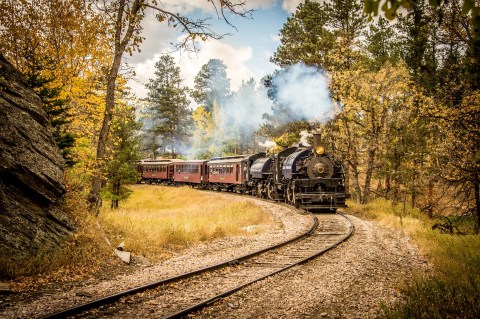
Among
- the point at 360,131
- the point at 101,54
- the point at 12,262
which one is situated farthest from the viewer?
the point at 360,131

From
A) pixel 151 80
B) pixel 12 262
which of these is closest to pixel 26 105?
pixel 12 262

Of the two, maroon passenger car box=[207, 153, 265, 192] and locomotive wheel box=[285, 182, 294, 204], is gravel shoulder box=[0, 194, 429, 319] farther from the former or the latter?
maroon passenger car box=[207, 153, 265, 192]

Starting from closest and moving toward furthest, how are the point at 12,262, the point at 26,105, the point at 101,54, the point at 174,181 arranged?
1. the point at 12,262
2. the point at 26,105
3. the point at 101,54
4. the point at 174,181

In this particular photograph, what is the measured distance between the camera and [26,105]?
28.3 feet

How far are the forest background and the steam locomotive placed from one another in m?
3.60

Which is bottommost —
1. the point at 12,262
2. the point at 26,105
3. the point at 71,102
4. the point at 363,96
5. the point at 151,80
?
the point at 12,262

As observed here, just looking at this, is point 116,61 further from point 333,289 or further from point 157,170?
point 157,170

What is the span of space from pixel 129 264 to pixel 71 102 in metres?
7.44

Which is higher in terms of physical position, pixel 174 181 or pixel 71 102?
pixel 71 102

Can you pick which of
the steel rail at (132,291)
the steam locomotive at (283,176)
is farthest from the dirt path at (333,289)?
the steam locomotive at (283,176)

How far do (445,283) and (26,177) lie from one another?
27.5 feet

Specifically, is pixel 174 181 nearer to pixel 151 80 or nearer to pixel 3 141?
pixel 151 80

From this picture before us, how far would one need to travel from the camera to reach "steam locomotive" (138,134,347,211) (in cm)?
1741

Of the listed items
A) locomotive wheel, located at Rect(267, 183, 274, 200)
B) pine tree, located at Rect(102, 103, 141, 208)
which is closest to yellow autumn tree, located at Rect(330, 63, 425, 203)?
locomotive wheel, located at Rect(267, 183, 274, 200)
